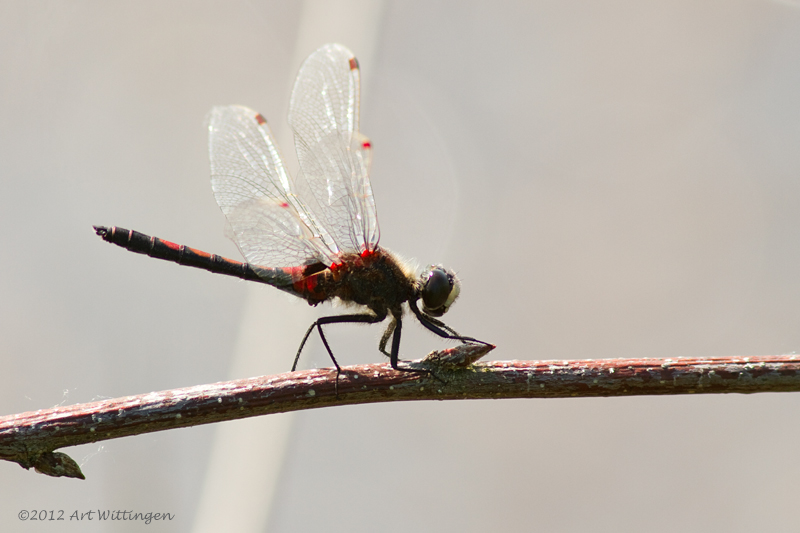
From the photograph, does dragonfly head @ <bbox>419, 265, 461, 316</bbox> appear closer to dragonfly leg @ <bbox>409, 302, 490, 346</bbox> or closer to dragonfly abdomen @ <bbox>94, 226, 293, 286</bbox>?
dragonfly leg @ <bbox>409, 302, 490, 346</bbox>

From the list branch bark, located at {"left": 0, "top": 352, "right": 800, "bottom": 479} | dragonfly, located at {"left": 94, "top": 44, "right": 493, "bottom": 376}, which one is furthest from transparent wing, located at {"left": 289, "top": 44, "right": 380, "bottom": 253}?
branch bark, located at {"left": 0, "top": 352, "right": 800, "bottom": 479}

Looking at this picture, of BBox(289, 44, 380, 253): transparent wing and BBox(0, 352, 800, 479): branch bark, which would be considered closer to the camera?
BBox(0, 352, 800, 479): branch bark

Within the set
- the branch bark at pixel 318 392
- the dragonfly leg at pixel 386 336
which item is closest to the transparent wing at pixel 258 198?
the dragonfly leg at pixel 386 336

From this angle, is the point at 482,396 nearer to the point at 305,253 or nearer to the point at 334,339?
the point at 305,253

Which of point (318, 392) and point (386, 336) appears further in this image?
point (386, 336)

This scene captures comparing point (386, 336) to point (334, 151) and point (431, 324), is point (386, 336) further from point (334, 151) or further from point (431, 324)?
point (334, 151)

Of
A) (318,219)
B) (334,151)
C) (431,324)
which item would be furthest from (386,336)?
(334,151)

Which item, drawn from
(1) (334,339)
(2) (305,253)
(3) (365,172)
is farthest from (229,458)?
(3) (365,172)
